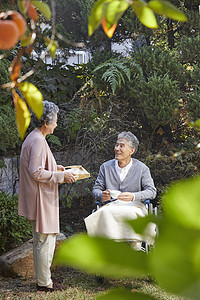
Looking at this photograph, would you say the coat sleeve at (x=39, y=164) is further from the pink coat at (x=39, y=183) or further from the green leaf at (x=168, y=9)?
the green leaf at (x=168, y=9)

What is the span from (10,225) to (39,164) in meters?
1.18

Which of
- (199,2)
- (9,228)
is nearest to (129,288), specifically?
(9,228)

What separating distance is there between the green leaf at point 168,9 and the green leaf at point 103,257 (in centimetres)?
38

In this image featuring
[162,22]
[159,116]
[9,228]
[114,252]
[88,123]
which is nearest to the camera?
[114,252]

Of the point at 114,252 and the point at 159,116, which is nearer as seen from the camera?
the point at 114,252

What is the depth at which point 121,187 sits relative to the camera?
410 cm

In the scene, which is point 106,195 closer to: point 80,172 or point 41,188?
point 80,172

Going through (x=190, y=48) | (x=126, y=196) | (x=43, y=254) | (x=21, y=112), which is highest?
(x=190, y=48)

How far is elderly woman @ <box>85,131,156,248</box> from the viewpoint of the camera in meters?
3.88

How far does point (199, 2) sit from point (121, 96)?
5.05 feet

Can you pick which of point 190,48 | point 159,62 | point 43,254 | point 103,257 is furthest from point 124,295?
point 190,48

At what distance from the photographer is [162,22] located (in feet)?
19.3

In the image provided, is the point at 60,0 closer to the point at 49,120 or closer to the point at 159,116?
the point at 159,116

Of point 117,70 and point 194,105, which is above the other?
point 117,70
